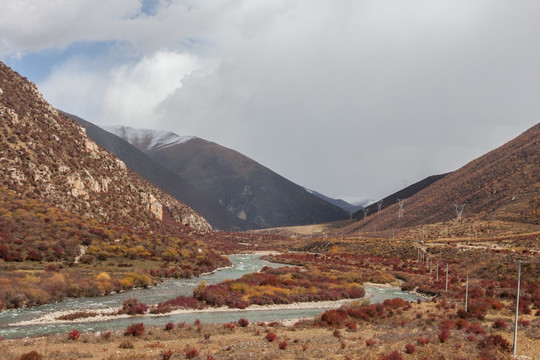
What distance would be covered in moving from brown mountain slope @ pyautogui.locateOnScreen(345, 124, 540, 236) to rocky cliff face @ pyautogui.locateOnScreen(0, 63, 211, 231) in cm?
9067

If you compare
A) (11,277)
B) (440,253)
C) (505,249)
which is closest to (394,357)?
(11,277)

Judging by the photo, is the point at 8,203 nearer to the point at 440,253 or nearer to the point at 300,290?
the point at 300,290

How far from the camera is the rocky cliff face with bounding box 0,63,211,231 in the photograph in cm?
7900

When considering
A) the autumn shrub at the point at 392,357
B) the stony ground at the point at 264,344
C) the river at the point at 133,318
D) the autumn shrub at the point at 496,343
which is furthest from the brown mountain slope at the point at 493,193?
the autumn shrub at the point at 392,357

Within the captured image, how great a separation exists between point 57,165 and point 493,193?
12076cm

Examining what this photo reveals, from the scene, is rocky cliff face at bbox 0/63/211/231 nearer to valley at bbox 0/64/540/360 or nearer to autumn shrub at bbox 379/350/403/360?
valley at bbox 0/64/540/360

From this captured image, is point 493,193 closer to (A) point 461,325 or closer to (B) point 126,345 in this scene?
(A) point 461,325

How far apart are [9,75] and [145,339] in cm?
10397

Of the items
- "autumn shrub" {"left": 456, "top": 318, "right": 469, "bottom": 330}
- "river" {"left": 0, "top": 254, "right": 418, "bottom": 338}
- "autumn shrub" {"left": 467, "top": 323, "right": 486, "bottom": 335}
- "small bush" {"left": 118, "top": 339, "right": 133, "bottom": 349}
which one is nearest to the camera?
"small bush" {"left": 118, "top": 339, "right": 133, "bottom": 349}

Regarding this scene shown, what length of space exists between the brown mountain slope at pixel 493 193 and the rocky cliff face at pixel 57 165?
297 ft

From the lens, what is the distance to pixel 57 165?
86125mm

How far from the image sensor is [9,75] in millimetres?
105688

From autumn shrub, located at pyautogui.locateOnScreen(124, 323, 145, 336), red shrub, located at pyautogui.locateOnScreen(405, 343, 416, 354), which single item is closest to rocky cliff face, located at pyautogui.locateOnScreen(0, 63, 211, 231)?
autumn shrub, located at pyautogui.locateOnScreen(124, 323, 145, 336)

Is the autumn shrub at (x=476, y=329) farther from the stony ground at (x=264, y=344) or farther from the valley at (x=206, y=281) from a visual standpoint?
the stony ground at (x=264, y=344)
